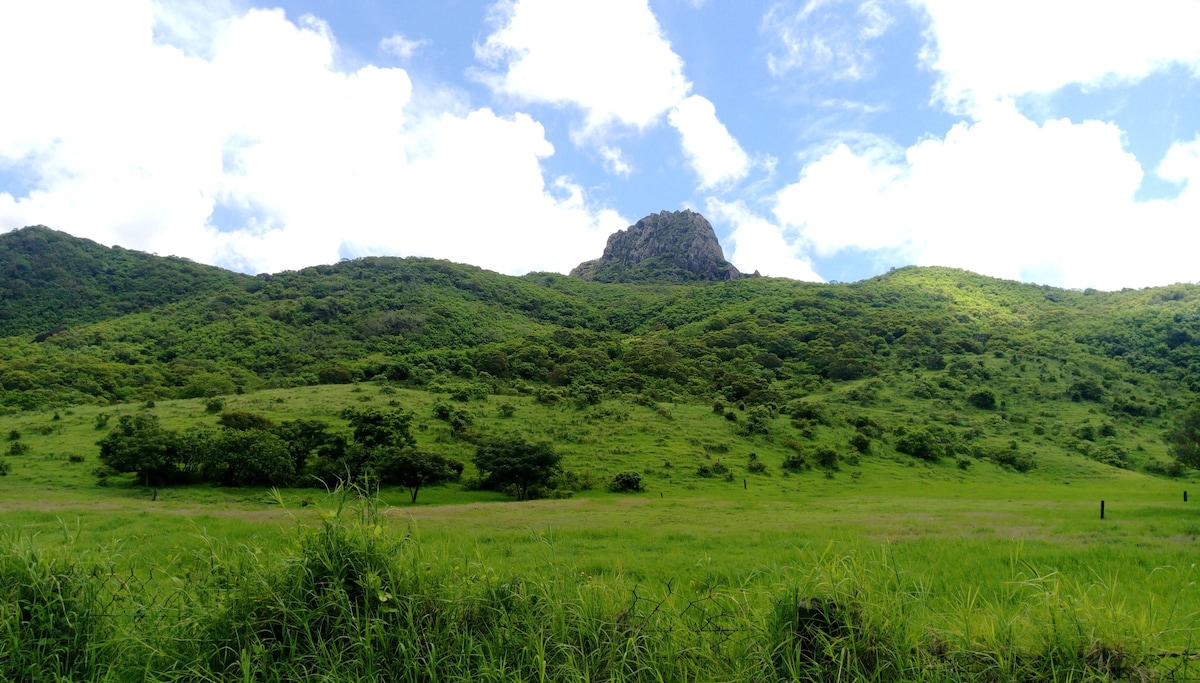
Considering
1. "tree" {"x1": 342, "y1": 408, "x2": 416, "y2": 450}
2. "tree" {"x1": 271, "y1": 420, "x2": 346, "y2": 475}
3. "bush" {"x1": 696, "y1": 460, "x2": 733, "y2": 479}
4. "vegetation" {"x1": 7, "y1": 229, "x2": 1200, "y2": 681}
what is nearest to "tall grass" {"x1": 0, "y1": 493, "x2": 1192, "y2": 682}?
"vegetation" {"x1": 7, "y1": 229, "x2": 1200, "y2": 681}

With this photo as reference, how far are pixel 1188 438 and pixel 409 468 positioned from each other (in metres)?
46.4

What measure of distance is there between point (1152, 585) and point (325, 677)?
1285 cm

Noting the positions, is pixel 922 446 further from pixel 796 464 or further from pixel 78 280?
pixel 78 280

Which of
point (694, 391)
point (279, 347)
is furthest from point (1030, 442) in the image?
point (279, 347)

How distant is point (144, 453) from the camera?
38281 millimetres

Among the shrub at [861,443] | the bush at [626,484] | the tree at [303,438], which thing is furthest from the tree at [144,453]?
the shrub at [861,443]

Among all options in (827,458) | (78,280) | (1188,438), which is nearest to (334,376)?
(827,458)

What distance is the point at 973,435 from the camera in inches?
2724

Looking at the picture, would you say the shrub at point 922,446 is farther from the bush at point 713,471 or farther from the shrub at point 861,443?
the bush at point 713,471

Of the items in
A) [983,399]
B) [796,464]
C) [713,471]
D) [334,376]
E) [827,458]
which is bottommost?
[713,471]

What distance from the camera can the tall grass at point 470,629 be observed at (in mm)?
3779

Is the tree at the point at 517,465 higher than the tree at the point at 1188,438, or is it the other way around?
the tree at the point at 1188,438

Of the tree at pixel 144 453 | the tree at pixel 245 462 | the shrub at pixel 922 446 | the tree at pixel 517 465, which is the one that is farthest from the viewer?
the shrub at pixel 922 446

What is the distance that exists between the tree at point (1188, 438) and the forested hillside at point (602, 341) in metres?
36.3
